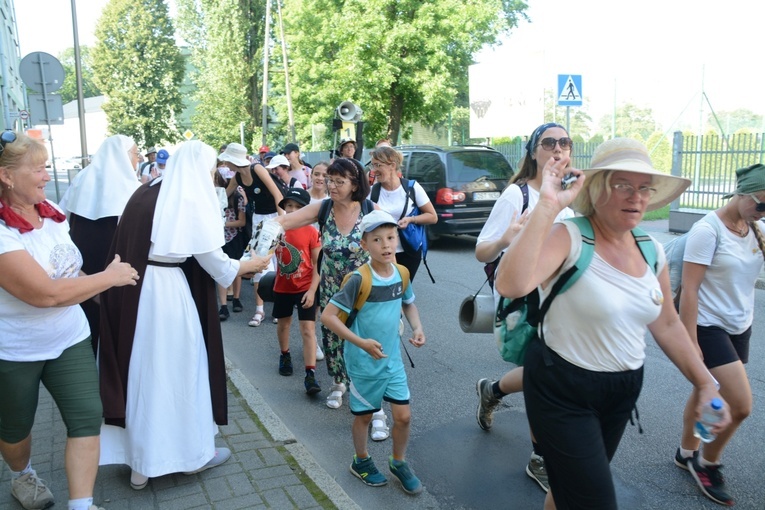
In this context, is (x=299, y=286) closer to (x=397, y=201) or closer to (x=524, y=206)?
(x=397, y=201)

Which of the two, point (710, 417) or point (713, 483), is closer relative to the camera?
point (710, 417)

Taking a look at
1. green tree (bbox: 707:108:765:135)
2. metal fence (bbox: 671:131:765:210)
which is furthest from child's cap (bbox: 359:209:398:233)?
green tree (bbox: 707:108:765:135)

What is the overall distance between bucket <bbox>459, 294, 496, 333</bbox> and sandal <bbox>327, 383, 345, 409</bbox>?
67.2 inches

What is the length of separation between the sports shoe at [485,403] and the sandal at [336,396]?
1.15 meters

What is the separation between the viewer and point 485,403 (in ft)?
14.6

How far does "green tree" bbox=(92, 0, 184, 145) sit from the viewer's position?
4953 centimetres

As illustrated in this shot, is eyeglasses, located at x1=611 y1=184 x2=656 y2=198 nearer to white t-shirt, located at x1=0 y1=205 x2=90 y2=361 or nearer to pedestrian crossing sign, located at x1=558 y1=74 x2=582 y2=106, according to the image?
white t-shirt, located at x1=0 y1=205 x2=90 y2=361

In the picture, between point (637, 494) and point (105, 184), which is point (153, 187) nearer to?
point (105, 184)

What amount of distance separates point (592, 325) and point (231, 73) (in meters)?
44.4

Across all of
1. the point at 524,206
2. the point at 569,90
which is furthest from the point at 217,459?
the point at 569,90

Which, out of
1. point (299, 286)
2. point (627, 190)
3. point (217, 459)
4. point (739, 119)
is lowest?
point (217, 459)

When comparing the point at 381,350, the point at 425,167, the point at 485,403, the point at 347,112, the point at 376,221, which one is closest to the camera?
the point at 381,350

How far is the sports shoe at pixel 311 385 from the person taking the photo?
5398 millimetres

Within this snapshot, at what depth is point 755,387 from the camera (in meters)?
5.31
